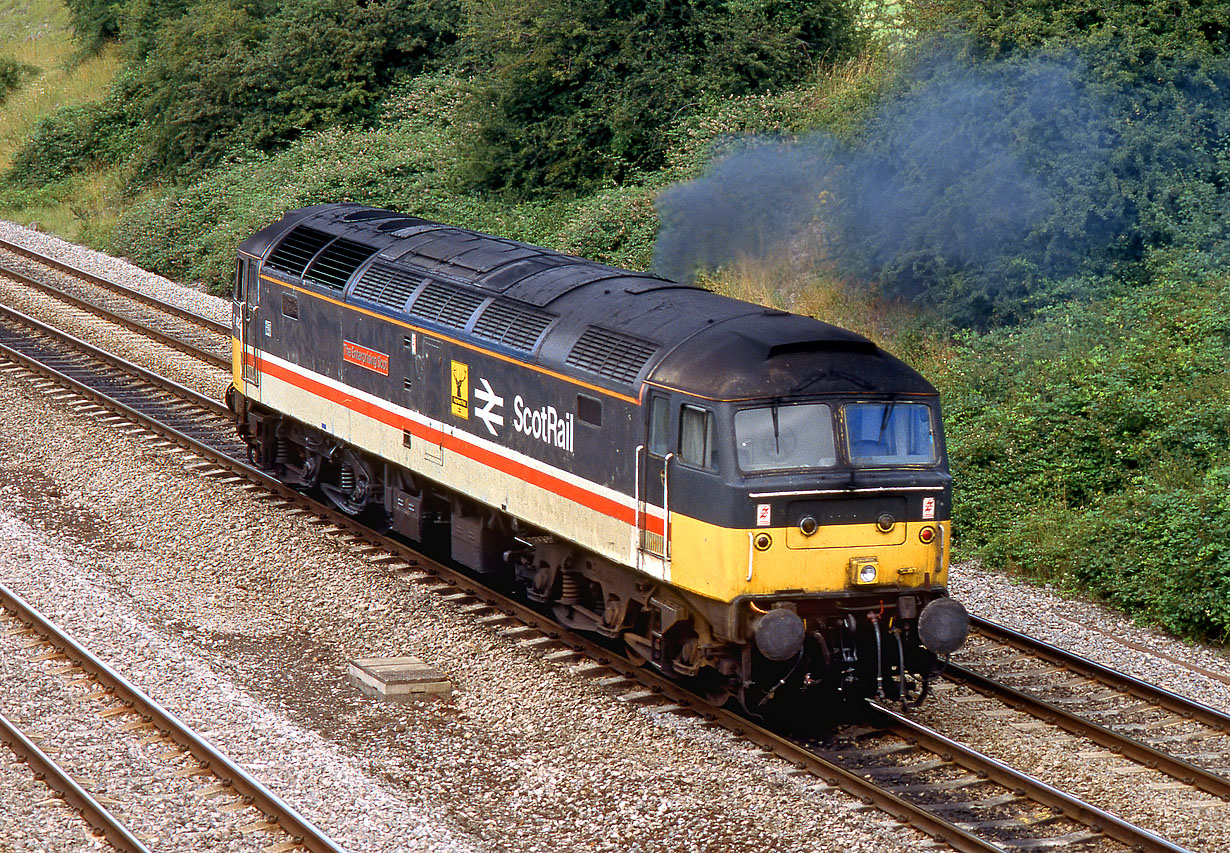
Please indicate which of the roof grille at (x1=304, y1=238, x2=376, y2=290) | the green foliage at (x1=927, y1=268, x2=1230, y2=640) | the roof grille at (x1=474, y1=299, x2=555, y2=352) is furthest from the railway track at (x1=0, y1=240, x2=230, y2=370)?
the green foliage at (x1=927, y1=268, x2=1230, y2=640)

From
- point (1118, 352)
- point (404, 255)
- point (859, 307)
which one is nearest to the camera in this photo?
point (404, 255)

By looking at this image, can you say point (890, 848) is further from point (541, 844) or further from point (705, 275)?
point (705, 275)

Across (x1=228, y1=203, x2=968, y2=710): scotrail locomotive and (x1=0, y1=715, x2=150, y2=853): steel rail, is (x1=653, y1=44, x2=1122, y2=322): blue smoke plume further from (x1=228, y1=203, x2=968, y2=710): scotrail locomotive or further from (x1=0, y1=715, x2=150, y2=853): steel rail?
(x1=0, y1=715, x2=150, y2=853): steel rail

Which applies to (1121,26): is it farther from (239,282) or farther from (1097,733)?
(239,282)

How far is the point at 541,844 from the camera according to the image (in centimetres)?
1015

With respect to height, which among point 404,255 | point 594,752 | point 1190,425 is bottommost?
point 594,752

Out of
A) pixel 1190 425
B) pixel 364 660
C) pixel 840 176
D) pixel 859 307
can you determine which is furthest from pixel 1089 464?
pixel 364 660

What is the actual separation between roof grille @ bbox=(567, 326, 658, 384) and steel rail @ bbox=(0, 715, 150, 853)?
5154 millimetres

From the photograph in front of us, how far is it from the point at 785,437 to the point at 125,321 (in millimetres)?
17996

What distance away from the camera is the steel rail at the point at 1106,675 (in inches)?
482

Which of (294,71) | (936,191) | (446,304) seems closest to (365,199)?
(294,71)

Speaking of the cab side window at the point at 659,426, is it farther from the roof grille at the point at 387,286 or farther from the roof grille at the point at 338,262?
the roof grille at the point at 338,262

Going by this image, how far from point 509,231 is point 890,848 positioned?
20501 millimetres

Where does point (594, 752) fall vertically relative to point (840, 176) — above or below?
below
